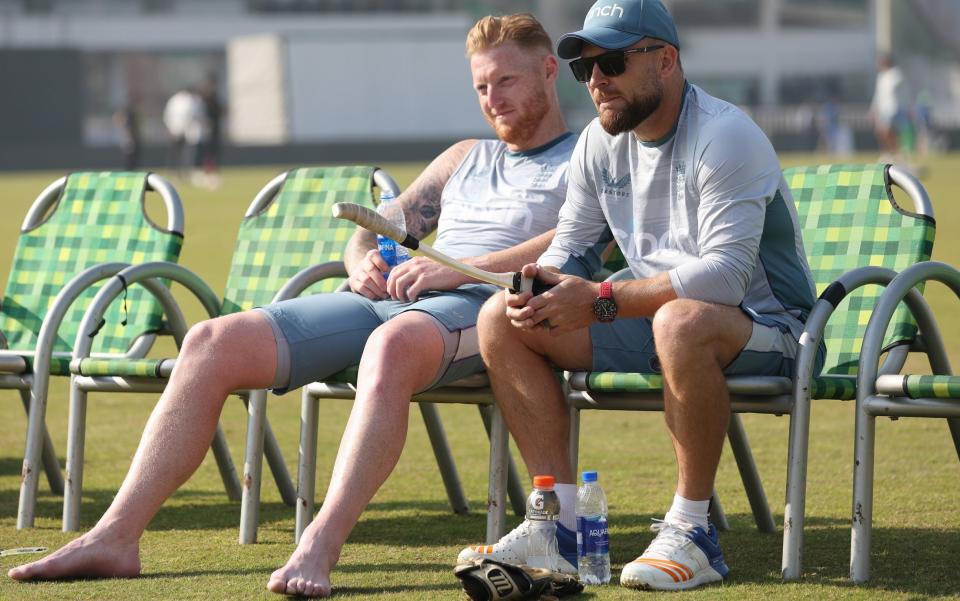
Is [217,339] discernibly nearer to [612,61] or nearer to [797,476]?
[612,61]

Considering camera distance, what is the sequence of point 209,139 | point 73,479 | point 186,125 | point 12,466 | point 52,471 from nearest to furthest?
point 73,479, point 52,471, point 12,466, point 209,139, point 186,125

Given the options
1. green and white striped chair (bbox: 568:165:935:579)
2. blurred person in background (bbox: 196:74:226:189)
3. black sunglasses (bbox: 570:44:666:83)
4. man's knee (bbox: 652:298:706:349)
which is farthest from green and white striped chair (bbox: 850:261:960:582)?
blurred person in background (bbox: 196:74:226:189)

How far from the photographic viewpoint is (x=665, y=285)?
3.87m

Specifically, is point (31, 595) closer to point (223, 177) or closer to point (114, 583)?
point (114, 583)

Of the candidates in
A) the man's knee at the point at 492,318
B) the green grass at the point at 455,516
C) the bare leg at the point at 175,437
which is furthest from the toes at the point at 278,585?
the man's knee at the point at 492,318

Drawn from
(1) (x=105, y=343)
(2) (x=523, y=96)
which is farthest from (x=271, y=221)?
(2) (x=523, y=96)

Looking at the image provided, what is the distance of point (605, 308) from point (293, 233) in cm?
200

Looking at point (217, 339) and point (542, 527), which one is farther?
point (217, 339)

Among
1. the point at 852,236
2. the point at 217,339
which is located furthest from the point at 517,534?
the point at 852,236

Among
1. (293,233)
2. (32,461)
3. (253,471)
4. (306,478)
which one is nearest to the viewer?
(306,478)

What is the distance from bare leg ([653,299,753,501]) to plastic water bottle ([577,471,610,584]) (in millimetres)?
255

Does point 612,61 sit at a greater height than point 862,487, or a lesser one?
greater

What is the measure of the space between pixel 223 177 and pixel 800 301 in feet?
91.9

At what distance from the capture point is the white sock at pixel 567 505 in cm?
405
